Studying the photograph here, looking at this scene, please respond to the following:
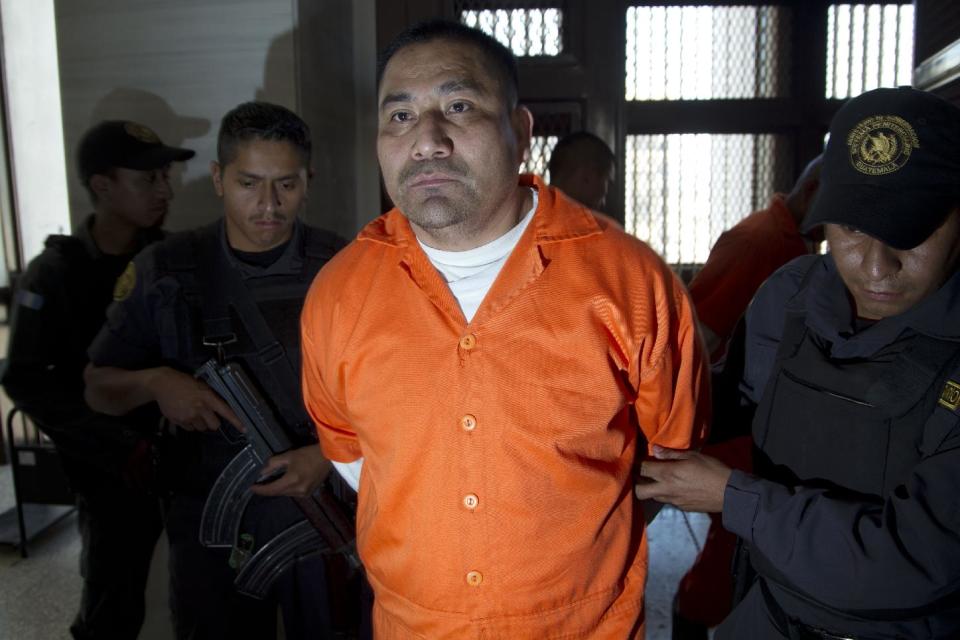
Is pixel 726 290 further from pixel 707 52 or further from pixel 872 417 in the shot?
pixel 707 52

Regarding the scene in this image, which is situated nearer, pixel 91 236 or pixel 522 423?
pixel 522 423

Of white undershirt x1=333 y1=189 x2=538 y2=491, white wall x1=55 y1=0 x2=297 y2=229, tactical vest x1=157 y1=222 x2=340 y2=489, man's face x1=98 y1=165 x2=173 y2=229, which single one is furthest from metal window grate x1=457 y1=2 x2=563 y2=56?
white undershirt x1=333 y1=189 x2=538 y2=491

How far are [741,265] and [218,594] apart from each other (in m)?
1.89

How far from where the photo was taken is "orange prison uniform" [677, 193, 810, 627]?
2176 mm

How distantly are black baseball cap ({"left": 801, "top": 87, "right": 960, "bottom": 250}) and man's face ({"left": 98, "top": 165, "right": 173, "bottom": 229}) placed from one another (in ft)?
6.74

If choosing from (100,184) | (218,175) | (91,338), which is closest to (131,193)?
(100,184)

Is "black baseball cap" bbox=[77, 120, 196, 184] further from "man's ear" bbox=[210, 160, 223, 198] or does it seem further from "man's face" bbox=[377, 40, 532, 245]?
"man's face" bbox=[377, 40, 532, 245]

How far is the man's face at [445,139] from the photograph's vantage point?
120 cm

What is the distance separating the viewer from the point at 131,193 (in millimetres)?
2324

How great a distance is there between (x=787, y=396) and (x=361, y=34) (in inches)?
115

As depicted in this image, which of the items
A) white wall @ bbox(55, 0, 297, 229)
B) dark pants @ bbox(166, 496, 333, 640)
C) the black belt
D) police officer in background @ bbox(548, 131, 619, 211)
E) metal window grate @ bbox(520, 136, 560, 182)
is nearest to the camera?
the black belt

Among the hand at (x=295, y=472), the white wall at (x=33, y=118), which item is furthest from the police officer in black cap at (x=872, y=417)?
the white wall at (x=33, y=118)

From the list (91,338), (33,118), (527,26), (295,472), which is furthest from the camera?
(33,118)

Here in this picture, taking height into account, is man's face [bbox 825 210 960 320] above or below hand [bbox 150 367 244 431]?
above
